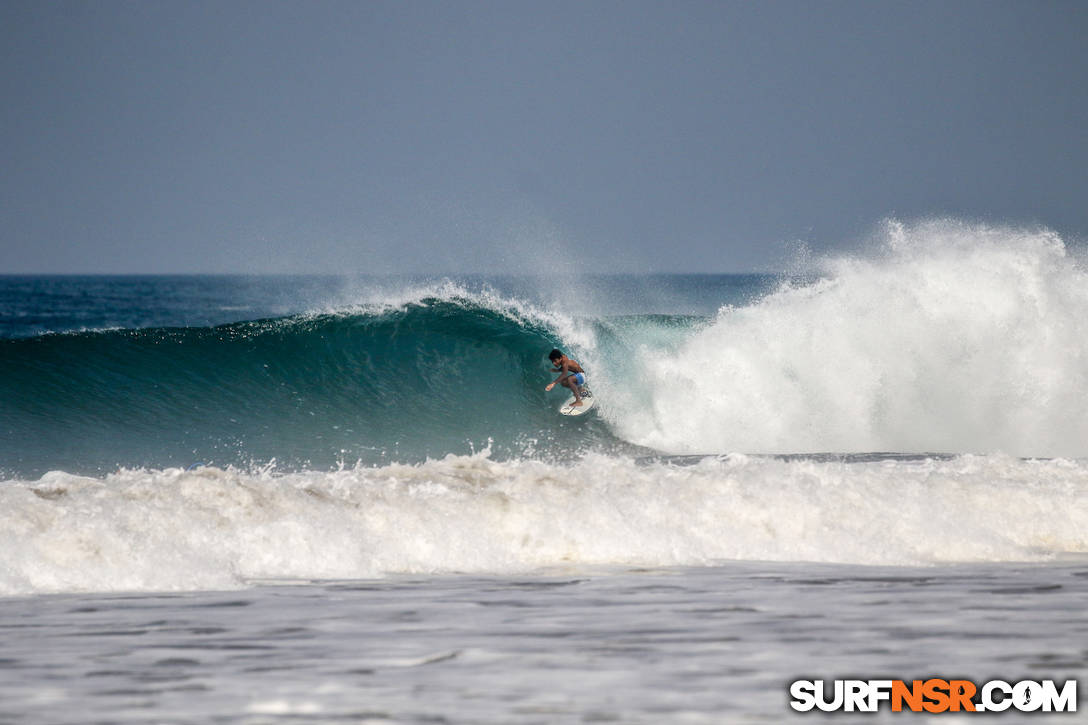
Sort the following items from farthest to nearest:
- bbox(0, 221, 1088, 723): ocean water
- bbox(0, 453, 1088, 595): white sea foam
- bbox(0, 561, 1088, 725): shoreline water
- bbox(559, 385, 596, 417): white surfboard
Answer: bbox(559, 385, 596, 417): white surfboard < bbox(0, 453, 1088, 595): white sea foam < bbox(0, 221, 1088, 723): ocean water < bbox(0, 561, 1088, 725): shoreline water

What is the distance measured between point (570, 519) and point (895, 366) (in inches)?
438

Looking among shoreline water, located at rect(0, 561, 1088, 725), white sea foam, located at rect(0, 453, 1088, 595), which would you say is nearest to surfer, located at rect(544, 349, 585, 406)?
white sea foam, located at rect(0, 453, 1088, 595)

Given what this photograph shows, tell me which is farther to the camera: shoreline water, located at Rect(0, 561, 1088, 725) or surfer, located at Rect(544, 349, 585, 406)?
surfer, located at Rect(544, 349, 585, 406)

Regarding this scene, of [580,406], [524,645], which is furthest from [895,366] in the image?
[524,645]

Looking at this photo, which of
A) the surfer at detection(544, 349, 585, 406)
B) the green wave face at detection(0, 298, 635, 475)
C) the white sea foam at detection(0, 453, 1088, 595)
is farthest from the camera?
the surfer at detection(544, 349, 585, 406)

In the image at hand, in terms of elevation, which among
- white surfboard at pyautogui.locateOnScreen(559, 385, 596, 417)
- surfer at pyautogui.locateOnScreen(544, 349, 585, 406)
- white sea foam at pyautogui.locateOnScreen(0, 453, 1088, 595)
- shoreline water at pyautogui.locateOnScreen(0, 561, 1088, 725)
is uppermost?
surfer at pyautogui.locateOnScreen(544, 349, 585, 406)

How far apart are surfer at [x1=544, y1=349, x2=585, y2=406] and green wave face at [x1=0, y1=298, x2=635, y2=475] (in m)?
0.62

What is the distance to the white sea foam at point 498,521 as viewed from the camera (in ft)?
24.7

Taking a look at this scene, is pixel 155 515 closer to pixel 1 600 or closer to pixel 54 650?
pixel 1 600

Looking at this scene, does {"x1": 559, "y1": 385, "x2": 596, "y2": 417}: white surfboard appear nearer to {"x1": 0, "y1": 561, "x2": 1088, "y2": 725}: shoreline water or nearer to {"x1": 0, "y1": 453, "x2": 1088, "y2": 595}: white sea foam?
{"x1": 0, "y1": 453, "x2": 1088, "y2": 595}: white sea foam

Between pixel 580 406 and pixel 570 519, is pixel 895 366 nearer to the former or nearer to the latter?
pixel 580 406

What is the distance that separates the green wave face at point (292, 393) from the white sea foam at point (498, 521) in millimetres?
6113

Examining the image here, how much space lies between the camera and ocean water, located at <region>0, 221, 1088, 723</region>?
5055 mm

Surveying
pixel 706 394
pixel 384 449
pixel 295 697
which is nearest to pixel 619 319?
pixel 706 394
